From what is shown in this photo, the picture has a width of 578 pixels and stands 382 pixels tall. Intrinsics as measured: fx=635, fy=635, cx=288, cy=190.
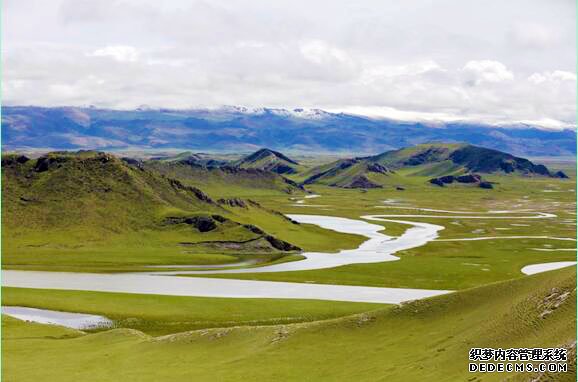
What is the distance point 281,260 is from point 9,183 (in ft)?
324

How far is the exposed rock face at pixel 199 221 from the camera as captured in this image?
182500 millimetres

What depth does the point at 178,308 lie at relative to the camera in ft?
310

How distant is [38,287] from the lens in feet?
373

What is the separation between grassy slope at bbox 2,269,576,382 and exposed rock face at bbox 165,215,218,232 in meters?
109

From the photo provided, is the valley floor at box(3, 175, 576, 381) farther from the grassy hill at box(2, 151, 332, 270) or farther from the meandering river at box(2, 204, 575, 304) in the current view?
the grassy hill at box(2, 151, 332, 270)

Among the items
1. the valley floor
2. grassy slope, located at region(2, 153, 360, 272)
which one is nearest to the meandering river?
the valley floor

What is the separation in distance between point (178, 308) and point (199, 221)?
3589 inches

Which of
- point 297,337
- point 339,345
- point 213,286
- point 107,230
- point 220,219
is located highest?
point 220,219

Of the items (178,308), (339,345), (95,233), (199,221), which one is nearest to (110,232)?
(95,233)

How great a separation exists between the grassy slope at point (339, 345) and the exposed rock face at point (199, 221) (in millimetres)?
108776

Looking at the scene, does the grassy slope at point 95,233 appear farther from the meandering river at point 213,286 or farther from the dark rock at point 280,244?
the meandering river at point 213,286

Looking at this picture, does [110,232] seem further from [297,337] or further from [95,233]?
[297,337]

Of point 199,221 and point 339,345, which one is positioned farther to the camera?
point 199,221

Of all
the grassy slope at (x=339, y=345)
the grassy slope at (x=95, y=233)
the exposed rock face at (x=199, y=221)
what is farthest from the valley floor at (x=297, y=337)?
the exposed rock face at (x=199, y=221)
